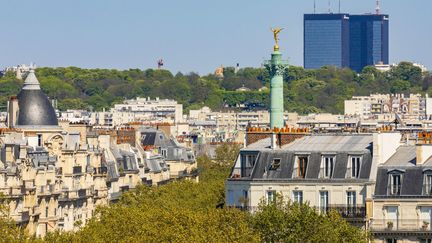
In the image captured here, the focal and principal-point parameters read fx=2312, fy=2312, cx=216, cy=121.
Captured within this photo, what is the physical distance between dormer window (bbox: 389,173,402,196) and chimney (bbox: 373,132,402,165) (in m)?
1.31

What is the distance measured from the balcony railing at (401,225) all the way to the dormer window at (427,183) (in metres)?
1.07

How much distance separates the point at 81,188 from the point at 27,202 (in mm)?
12873

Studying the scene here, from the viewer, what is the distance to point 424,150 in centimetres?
7156

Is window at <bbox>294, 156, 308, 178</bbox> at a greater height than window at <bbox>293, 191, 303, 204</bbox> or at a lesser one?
greater

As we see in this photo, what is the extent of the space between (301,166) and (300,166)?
0.03m

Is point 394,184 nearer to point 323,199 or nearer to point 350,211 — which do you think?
point 350,211

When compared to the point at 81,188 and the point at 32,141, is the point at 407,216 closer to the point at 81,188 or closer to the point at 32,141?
the point at 81,188

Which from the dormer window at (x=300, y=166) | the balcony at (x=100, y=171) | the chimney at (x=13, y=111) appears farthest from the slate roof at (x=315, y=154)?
the chimney at (x=13, y=111)

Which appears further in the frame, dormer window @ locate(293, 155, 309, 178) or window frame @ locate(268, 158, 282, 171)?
window frame @ locate(268, 158, 282, 171)

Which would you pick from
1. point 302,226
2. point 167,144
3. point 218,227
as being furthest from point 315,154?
point 167,144

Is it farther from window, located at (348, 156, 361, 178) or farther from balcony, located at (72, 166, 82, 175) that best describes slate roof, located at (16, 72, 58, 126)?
window, located at (348, 156, 361, 178)

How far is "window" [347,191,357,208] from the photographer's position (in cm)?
7162

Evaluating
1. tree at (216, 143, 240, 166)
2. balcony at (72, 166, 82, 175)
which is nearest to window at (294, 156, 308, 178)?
balcony at (72, 166, 82, 175)

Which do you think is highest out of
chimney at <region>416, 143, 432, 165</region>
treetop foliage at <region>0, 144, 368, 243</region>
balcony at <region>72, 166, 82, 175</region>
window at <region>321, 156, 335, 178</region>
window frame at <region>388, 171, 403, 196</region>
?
chimney at <region>416, 143, 432, 165</region>
